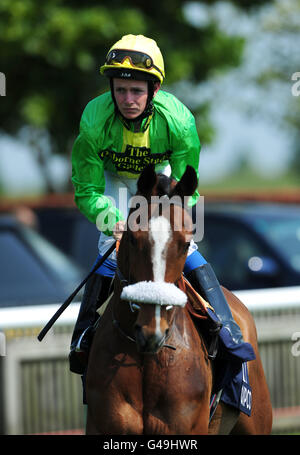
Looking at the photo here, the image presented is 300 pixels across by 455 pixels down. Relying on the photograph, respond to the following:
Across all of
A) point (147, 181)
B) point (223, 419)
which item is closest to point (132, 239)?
point (147, 181)

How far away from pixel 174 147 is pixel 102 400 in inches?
61.3

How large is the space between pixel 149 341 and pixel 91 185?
1212 mm

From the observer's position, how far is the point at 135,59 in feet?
13.8

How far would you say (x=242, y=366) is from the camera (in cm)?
481

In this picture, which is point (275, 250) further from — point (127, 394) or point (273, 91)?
point (273, 91)

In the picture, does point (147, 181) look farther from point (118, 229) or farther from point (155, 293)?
point (155, 293)

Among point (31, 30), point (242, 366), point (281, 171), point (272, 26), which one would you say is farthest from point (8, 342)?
point (281, 171)

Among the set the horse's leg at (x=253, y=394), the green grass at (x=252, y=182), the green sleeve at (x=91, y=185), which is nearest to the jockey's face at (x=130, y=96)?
the green sleeve at (x=91, y=185)

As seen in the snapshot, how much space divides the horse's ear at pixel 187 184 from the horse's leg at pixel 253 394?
56.2 inches

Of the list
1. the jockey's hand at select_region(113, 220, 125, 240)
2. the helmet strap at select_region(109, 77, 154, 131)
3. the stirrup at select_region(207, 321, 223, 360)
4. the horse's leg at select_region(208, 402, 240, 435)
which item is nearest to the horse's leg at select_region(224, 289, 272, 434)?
the horse's leg at select_region(208, 402, 240, 435)

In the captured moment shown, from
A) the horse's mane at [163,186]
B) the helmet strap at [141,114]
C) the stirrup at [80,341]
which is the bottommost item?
the stirrup at [80,341]

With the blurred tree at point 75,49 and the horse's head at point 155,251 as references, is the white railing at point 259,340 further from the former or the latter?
the blurred tree at point 75,49

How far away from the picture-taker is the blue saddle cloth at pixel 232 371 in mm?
4457

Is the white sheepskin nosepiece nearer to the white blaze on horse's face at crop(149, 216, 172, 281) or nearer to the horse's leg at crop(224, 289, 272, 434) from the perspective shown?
the white blaze on horse's face at crop(149, 216, 172, 281)
